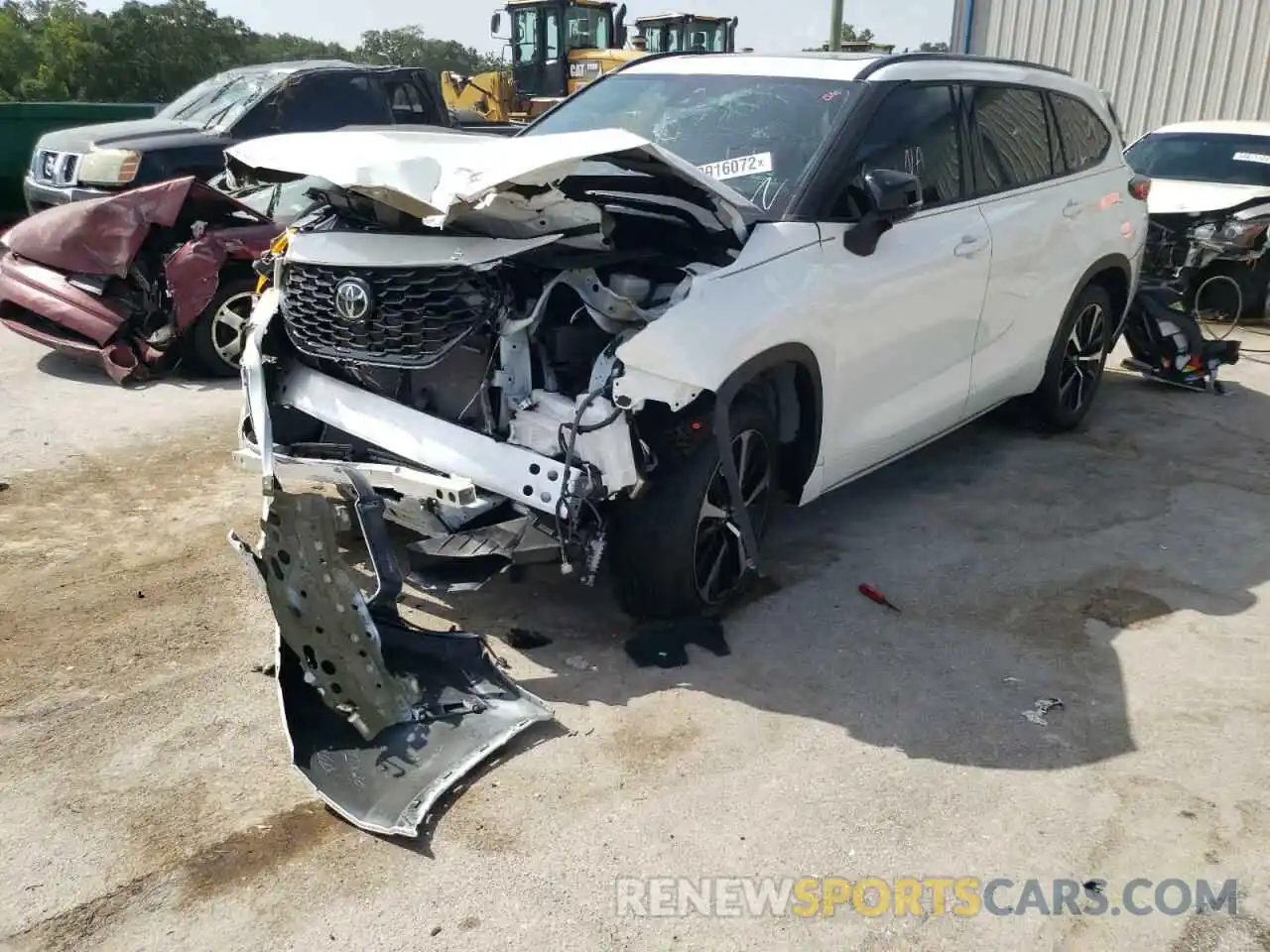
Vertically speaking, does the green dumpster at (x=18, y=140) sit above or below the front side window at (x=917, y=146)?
below

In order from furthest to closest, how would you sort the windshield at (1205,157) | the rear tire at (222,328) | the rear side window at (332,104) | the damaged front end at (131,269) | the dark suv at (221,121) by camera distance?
1. the rear side window at (332,104)
2. the windshield at (1205,157)
3. the dark suv at (221,121)
4. the rear tire at (222,328)
5. the damaged front end at (131,269)

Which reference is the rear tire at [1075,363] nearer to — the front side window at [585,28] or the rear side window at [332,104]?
the rear side window at [332,104]

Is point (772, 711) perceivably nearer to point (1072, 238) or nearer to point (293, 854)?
point (293, 854)

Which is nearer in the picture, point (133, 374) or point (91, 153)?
point (133, 374)

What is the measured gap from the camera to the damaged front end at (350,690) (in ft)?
10.6

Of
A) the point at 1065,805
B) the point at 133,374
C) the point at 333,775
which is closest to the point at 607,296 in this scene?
the point at 333,775

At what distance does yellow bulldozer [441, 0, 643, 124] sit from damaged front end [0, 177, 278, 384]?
38.7 feet

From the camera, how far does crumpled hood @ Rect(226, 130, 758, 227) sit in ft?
11.1

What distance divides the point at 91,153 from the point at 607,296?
778cm

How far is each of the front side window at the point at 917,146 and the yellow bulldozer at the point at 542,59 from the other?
1409 centimetres

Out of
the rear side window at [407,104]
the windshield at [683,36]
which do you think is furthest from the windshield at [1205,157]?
the windshield at [683,36]

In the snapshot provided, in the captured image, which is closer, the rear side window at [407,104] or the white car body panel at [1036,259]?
the white car body panel at [1036,259]

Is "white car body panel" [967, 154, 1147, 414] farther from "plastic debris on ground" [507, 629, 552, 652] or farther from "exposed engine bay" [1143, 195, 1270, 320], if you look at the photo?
"exposed engine bay" [1143, 195, 1270, 320]

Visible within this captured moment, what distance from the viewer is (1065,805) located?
318cm
